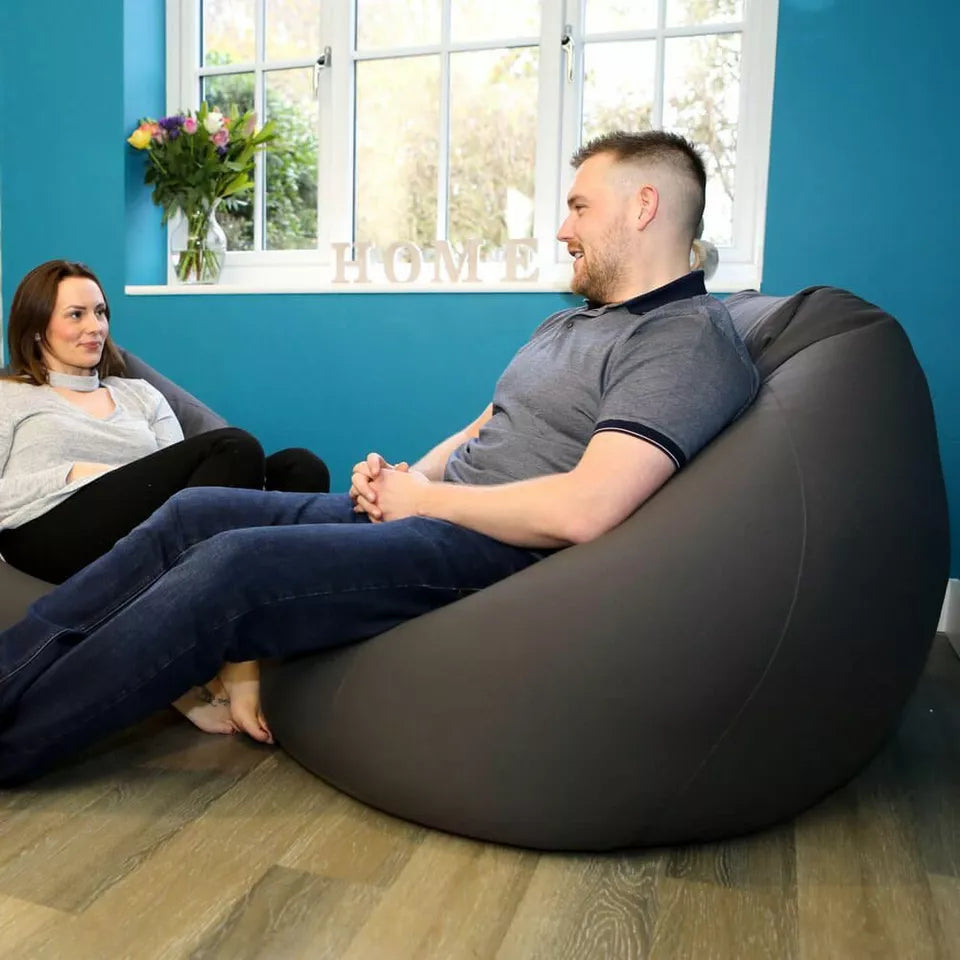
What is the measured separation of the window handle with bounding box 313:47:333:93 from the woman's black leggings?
1.85 meters

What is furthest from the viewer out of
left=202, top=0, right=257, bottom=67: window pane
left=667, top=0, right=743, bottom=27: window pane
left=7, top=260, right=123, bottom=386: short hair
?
left=202, top=0, right=257, bottom=67: window pane

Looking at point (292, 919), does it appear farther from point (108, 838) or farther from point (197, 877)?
point (108, 838)

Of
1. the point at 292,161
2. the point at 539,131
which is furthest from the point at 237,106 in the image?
the point at 539,131

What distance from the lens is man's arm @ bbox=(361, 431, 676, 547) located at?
1.44 metres

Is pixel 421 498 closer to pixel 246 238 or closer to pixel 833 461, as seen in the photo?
pixel 833 461

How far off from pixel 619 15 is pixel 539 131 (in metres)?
0.43

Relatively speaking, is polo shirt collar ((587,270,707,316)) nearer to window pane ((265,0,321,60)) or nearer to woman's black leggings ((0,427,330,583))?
woman's black leggings ((0,427,330,583))

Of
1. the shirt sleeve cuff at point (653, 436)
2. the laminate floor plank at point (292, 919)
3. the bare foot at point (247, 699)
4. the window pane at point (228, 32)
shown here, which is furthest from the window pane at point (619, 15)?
the laminate floor plank at point (292, 919)

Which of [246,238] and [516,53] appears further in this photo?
[246,238]

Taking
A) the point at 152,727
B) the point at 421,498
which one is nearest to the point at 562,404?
the point at 421,498

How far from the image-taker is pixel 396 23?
3414 mm

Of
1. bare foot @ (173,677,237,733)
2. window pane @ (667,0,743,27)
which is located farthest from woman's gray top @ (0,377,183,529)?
window pane @ (667,0,743,27)

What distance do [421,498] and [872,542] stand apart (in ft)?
2.28

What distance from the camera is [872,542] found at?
1.38m
